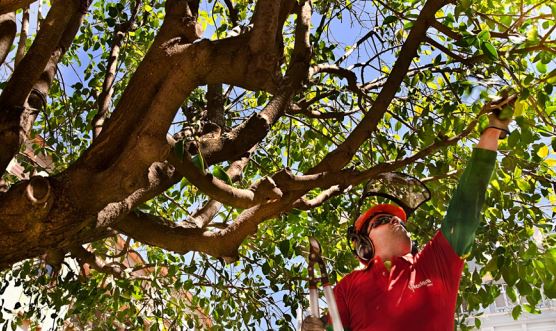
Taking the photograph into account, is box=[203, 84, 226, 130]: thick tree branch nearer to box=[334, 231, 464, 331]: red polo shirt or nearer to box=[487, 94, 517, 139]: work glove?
box=[334, 231, 464, 331]: red polo shirt

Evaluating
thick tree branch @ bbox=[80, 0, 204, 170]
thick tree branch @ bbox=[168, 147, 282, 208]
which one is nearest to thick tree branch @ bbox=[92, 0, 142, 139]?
thick tree branch @ bbox=[80, 0, 204, 170]

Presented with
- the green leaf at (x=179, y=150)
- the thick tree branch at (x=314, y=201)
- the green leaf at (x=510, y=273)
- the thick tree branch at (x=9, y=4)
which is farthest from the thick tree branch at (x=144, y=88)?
the green leaf at (x=510, y=273)

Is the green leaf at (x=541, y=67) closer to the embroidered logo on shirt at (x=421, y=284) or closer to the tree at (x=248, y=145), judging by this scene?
the tree at (x=248, y=145)

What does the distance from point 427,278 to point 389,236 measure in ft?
1.11

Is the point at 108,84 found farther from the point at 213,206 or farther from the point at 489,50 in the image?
the point at 489,50

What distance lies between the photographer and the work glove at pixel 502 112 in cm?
253

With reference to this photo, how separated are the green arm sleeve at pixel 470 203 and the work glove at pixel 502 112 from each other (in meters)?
0.11

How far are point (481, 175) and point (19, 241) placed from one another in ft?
7.10

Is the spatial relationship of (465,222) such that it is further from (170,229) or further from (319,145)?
(319,145)

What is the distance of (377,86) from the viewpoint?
5.16 m

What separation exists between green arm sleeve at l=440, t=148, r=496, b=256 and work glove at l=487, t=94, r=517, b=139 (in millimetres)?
113

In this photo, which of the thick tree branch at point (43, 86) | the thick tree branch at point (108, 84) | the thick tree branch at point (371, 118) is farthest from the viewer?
the thick tree branch at point (108, 84)

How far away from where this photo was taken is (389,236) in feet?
9.20

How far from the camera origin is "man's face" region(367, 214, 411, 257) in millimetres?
2789
